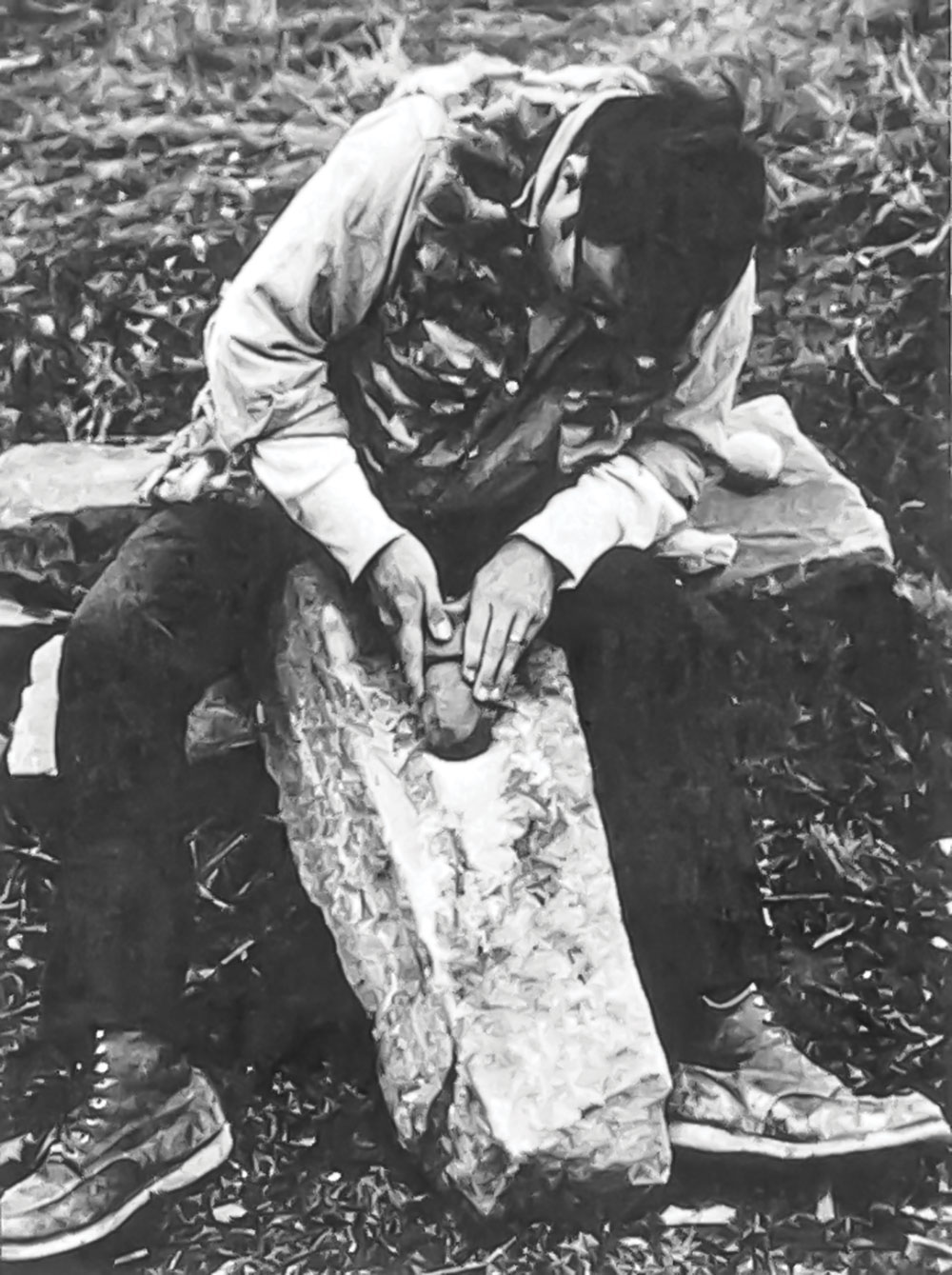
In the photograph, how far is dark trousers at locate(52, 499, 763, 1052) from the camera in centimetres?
102

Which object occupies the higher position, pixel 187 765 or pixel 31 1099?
pixel 187 765

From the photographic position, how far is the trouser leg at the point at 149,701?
3.34 ft

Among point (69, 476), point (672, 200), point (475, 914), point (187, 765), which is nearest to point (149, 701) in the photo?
point (187, 765)

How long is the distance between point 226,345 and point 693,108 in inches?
14.5

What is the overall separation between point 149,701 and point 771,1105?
1.79 ft

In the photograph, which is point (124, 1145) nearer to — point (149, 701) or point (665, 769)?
point (149, 701)

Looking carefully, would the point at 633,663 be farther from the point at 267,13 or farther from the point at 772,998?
the point at 267,13

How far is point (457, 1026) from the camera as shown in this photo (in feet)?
3.25

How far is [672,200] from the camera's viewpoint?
1.00 meters

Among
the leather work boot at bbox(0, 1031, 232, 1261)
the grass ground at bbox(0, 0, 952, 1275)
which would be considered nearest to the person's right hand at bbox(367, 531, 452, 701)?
the grass ground at bbox(0, 0, 952, 1275)

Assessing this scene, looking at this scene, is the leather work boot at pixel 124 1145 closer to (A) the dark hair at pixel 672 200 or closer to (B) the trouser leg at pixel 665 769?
(B) the trouser leg at pixel 665 769

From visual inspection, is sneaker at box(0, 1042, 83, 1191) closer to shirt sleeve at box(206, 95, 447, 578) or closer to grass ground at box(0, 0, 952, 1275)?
grass ground at box(0, 0, 952, 1275)

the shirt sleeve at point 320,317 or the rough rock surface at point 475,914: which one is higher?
the shirt sleeve at point 320,317

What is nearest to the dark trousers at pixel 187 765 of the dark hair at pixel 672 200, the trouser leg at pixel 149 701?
the trouser leg at pixel 149 701
